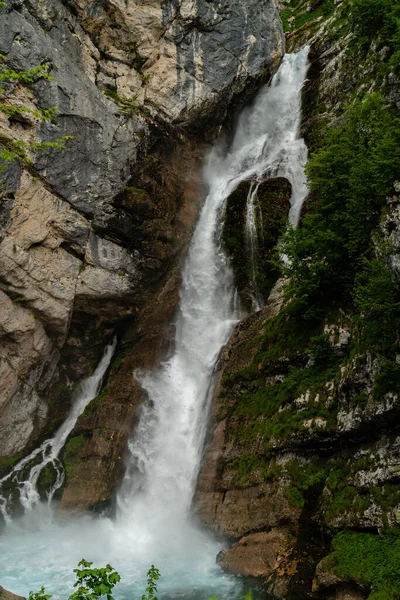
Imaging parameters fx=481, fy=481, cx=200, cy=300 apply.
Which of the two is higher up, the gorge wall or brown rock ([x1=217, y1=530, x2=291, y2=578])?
the gorge wall

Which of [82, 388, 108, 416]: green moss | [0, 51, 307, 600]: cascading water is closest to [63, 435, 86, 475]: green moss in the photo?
[82, 388, 108, 416]: green moss

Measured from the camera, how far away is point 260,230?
20.7 m

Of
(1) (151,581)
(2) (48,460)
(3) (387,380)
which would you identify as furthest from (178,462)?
(1) (151,581)

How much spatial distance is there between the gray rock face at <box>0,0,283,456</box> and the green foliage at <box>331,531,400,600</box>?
13239 millimetres

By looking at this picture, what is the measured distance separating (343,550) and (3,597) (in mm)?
6080

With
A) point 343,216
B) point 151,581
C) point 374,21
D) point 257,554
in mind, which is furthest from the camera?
point 374,21

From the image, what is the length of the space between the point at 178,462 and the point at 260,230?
10.1 meters

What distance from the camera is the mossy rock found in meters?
20.0

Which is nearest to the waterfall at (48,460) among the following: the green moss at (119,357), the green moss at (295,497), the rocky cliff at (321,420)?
the green moss at (119,357)

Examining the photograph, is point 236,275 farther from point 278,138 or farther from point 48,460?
point 48,460

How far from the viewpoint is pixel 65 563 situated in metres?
13.8

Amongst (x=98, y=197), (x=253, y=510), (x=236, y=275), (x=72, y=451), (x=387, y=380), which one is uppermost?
(x=98, y=197)

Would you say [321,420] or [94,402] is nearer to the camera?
[321,420]

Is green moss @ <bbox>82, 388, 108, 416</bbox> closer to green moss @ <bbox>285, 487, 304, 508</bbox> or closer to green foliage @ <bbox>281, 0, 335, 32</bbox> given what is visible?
green moss @ <bbox>285, 487, 304, 508</bbox>
